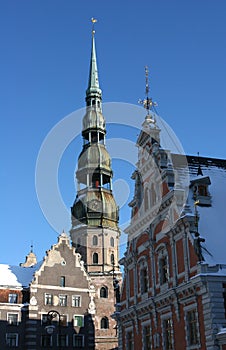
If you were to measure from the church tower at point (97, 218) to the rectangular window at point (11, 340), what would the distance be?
14.0m

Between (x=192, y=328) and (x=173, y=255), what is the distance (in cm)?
499

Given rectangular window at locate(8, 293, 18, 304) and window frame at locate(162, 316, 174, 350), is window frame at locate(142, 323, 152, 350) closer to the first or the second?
window frame at locate(162, 316, 174, 350)

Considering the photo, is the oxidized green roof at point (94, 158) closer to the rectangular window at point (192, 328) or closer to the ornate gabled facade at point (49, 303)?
the ornate gabled facade at point (49, 303)

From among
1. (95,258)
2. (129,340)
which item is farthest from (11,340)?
(95,258)

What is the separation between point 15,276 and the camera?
5738 cm

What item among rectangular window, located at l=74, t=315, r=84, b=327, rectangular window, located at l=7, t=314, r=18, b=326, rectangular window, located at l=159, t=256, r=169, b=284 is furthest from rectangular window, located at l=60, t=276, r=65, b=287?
rectangular window, located at l=159, t=256, r=169, b=284

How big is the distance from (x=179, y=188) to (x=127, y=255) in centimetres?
925

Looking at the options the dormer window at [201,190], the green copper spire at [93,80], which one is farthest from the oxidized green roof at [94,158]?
the dormer window at [201,190]

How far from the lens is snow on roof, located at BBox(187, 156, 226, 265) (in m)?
30.2

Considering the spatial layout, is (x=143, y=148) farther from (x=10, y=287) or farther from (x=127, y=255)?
(x=10, y=287)

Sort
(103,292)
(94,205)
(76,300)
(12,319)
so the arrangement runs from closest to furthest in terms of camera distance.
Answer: (12,319) < (76,300) < (103,292) < (94,205)

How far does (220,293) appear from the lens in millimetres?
28172

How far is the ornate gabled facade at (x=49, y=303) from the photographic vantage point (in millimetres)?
52625

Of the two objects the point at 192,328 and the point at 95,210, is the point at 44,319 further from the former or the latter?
the point at 192,328
